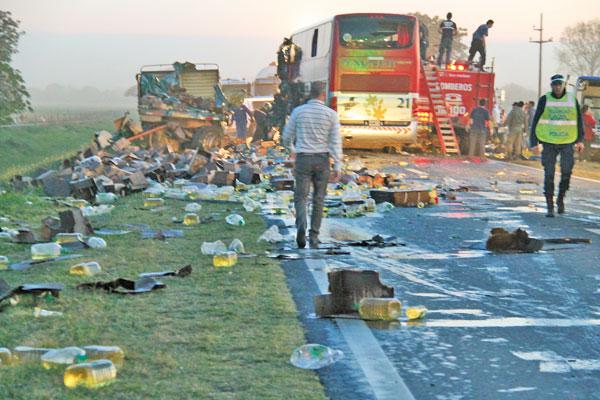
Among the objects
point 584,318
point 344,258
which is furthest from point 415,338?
point 344,258

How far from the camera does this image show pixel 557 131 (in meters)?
13.4

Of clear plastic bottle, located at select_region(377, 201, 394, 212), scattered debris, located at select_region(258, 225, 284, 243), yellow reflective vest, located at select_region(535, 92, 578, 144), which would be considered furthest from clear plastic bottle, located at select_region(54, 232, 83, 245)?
yellow reflective vest, located at select_region(535, 92, 578, 144)

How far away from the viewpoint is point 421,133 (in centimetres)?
3114

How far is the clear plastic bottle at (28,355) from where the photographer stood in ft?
17.6

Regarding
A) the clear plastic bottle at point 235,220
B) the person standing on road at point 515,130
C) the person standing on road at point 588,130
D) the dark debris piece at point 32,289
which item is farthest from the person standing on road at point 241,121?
the dark debris piece at point 32,289

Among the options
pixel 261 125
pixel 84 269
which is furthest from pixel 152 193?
pixel 261 125

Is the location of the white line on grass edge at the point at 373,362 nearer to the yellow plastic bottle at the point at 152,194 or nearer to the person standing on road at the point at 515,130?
the yellow plastic bottle at the point at 152,194

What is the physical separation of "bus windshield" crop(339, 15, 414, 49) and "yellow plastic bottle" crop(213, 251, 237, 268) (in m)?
20.1

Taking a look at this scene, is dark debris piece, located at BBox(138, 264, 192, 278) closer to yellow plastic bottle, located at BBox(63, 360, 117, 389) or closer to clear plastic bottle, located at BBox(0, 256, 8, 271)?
clear plastic bottle, located at BBox(0, 256, 8, 271)

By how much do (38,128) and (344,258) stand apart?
4520 cm

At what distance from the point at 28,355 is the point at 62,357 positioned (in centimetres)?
25

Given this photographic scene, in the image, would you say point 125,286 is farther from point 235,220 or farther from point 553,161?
point 553,161

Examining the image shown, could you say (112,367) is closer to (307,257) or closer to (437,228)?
(307,257)

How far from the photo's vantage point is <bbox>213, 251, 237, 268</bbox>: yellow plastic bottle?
29.4 feet
